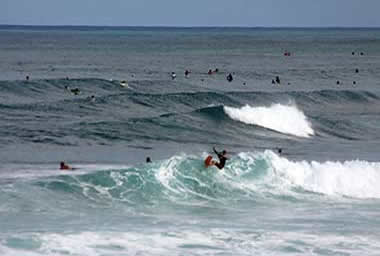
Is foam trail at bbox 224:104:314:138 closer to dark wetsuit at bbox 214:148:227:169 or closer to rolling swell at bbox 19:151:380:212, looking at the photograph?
rolling swell at bbox 19:151:380:212

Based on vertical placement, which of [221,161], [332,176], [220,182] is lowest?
[220,182]

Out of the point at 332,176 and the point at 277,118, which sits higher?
the point at 277,118

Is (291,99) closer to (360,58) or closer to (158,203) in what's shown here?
(158,203)

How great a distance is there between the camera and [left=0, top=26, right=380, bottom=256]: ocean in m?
24.7

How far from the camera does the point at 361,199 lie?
31078 mm

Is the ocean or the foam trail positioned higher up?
the foam trail

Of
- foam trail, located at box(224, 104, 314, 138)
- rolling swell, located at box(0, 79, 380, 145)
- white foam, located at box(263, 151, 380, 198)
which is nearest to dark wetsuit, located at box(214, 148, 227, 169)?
white foam, located at box(263, 151, 380, 198)

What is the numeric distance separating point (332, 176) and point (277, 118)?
755 inches

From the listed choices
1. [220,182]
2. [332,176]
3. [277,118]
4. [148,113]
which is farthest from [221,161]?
[148,113]

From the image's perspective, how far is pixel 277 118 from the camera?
5281cm

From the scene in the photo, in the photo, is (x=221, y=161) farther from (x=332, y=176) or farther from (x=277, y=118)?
(x=277, y=118)

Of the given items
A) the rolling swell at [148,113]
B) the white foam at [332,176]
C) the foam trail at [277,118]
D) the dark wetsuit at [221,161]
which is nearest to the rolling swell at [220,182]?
the white foam at [332,176]

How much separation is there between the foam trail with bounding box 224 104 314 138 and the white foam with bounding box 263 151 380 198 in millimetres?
12285

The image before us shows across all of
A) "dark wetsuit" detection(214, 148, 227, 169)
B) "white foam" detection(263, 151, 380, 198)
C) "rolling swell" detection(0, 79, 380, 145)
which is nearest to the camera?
"white foam" detection(263, 151, 380, 198)
